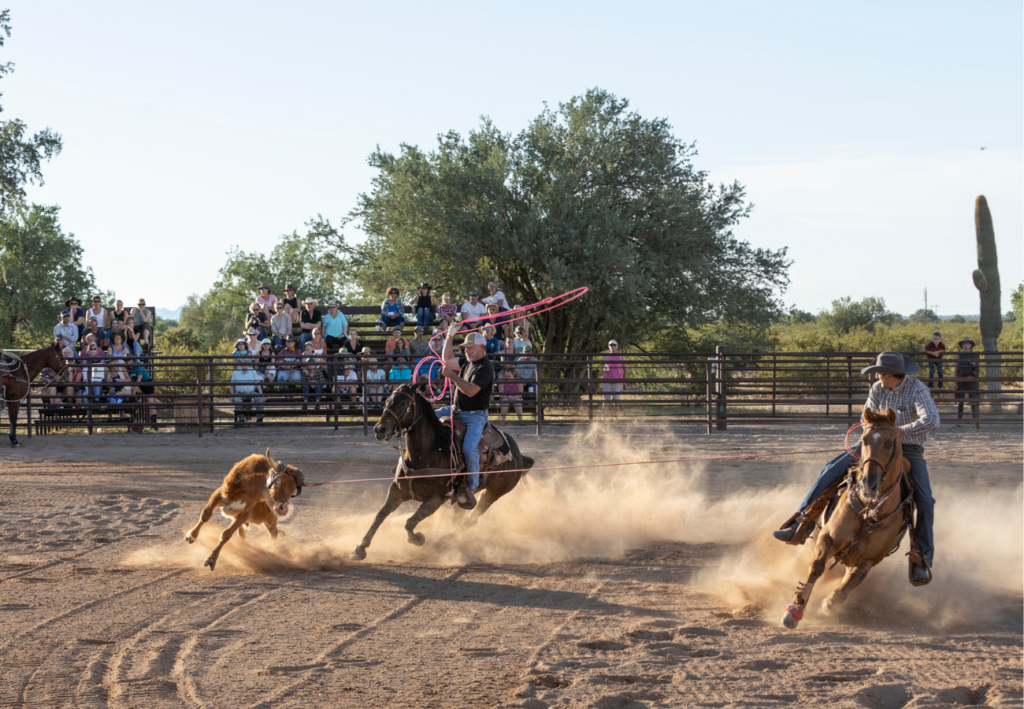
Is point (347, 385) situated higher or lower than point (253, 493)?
higher

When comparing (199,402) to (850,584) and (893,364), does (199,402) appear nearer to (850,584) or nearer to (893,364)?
(850,584)

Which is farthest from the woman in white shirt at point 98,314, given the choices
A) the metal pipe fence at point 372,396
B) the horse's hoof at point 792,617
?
the horse's hoof at point 792,617

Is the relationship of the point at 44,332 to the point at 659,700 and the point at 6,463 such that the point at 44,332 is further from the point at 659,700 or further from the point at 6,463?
the point at 659,700

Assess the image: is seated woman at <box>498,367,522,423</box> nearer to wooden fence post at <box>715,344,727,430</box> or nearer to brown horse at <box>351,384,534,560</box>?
wooden fence post at <box>715,344,727,430</box>

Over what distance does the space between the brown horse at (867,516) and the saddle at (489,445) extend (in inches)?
135

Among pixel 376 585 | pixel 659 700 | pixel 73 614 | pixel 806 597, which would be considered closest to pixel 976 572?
pixel 806 597

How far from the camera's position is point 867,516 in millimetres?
5605

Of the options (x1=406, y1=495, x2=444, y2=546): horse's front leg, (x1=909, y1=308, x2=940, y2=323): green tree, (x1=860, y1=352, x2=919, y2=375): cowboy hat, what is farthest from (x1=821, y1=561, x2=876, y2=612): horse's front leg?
(x1=909, y1=308, x2=940, y2=323): green tree

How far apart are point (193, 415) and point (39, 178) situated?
10.1 m

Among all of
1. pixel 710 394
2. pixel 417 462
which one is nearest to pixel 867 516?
pixel 417 462

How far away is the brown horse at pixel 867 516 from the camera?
214 inches

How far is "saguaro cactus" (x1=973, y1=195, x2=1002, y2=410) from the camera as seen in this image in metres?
23.1

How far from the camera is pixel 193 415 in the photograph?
17.8m

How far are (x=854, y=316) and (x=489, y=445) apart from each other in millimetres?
56334
